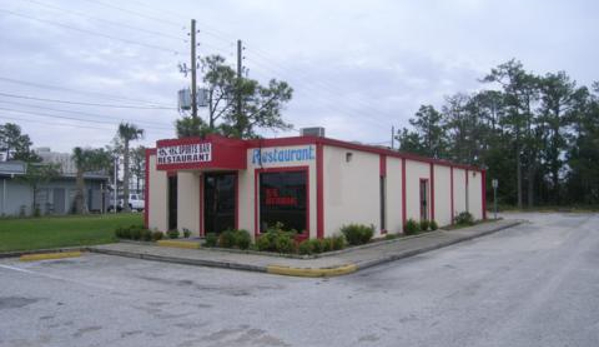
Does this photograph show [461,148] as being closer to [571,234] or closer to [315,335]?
[571,234]

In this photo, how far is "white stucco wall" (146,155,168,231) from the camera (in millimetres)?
19953

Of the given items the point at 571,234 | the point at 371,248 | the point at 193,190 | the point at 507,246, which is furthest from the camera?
the point at 571,234

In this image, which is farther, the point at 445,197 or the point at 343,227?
the point at 445,197

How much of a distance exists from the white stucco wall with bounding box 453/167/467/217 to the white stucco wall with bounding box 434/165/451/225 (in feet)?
3.44

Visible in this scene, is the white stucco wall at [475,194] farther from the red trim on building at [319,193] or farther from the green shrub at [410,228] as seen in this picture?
the red trim on building at [319,193]

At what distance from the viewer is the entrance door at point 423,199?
2348 cm

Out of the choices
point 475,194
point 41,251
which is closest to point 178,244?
point 41,251

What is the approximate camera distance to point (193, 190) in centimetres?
1892

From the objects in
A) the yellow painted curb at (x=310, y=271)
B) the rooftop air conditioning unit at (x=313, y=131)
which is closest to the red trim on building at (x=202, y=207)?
the rooftop air conditioning unit at (x=313, y=131)

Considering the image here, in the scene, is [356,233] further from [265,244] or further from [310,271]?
[310,271]

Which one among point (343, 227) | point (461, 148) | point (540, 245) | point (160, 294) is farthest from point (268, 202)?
point (461, 148)

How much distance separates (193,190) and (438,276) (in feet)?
33.4

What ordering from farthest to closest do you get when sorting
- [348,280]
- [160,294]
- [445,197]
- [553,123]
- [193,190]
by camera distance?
1. [553,123]
2. [445,197]
3. [193,190]
4. [348,280]
5. [160,294]

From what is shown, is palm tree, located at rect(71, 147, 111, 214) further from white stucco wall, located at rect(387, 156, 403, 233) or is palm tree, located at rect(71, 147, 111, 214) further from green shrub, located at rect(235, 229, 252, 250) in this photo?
green shrub, located at rect(235, 229, 252, 250)
